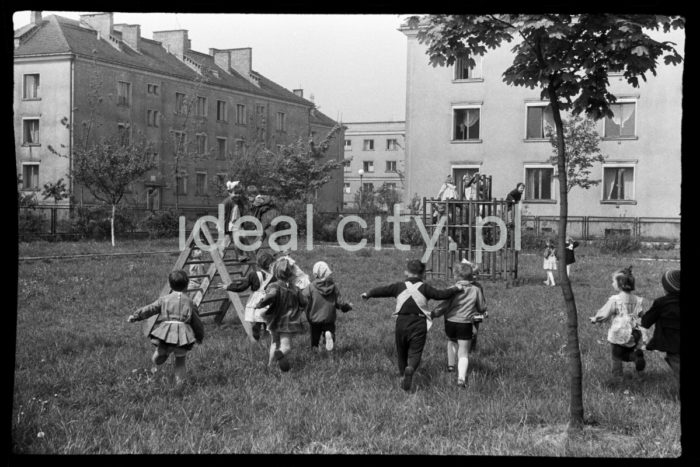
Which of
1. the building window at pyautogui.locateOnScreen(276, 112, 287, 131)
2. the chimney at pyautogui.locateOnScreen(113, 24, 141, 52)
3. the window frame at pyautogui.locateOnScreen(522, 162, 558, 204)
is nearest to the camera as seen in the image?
the window frame at pyautogui.locateOnScreen(522, 162, 558, 204)

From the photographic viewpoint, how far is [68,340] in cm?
1028

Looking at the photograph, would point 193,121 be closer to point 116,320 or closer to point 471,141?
point 471,141

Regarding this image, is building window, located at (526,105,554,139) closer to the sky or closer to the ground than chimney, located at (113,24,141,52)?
closer to the ground

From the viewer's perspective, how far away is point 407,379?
8.03 m

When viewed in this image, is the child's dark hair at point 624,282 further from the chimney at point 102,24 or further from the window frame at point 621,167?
the chimney at point 102,24

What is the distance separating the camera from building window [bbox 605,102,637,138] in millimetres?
37438

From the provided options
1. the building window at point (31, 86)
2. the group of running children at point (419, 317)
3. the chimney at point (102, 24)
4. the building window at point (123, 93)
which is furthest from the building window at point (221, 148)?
the group of running children at point (419, 317)

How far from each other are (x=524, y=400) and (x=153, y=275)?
12.0 meters

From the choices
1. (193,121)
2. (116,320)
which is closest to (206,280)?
(116,320)

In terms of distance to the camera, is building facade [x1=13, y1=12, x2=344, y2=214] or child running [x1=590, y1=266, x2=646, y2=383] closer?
child running [x1=590, y1=266, x2=646, y2=383]

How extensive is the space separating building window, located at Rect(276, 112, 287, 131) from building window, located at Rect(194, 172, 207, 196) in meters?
7.34

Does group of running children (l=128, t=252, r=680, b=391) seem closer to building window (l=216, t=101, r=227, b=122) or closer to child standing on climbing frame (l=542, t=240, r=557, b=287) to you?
child standing on climbing frame (l=542, t=240, r=557, b=287)

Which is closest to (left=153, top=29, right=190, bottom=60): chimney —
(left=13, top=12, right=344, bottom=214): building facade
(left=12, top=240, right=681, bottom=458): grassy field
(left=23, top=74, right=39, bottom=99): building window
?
(left=13, top=12, right=344, bottom=214): building facade

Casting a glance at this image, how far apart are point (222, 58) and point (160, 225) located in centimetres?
1866
